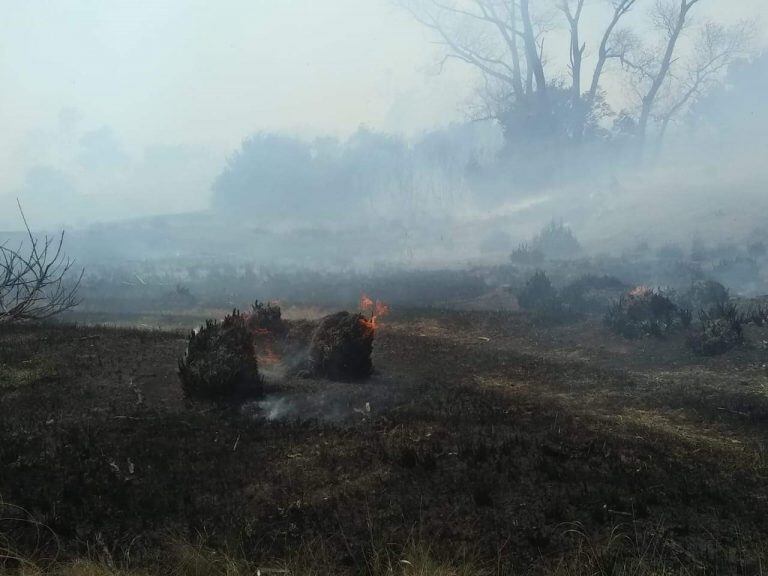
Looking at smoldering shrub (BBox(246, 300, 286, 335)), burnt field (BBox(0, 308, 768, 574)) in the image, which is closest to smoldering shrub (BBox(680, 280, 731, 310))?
burnt field (BBox(0, 308, 768, 574))

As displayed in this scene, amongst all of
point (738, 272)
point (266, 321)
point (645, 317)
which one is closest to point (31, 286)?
point (266, 321)

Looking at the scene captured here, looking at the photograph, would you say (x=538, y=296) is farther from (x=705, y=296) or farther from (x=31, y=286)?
(x=31, y=286)

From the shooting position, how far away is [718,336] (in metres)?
13.6

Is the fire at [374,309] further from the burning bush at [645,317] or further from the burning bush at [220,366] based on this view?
the burning bush at [220,366]

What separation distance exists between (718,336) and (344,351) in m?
8.88

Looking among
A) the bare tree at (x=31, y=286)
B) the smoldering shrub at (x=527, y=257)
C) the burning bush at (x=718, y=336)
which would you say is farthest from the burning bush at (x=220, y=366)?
the smoldering shrub at (x=527, y=257)

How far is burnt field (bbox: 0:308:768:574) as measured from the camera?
5.34m

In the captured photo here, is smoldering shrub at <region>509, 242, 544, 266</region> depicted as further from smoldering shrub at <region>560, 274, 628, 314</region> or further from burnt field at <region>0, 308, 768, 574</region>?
burnt field at <region>0, 308, 768, 574</region>

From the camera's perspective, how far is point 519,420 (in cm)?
876

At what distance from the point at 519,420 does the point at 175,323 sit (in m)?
14.4

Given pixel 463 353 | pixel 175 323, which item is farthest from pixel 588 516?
pixel 175 323

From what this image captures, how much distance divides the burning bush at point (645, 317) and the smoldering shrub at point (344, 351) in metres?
8.03

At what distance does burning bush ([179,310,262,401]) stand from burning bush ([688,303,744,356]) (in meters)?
10.3

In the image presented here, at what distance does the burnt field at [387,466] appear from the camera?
534 cm
